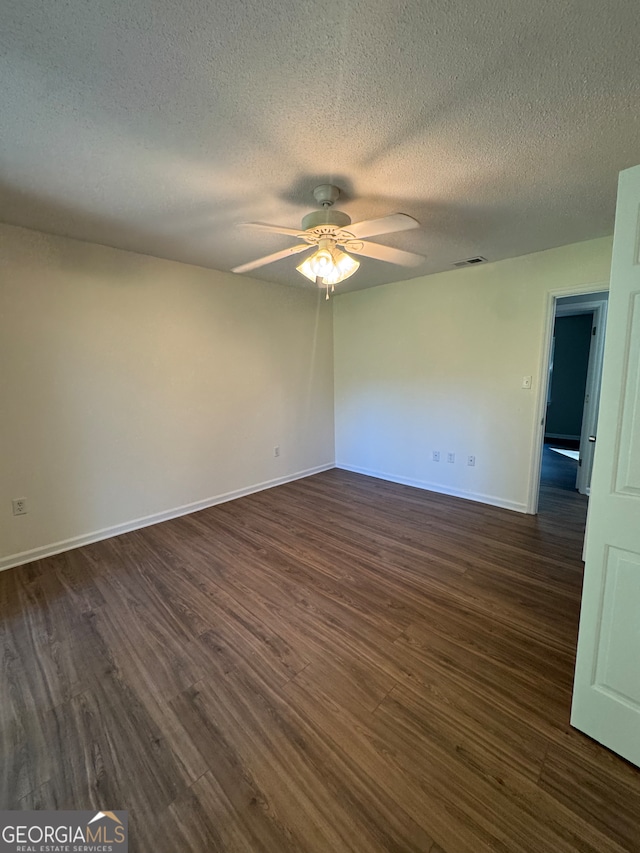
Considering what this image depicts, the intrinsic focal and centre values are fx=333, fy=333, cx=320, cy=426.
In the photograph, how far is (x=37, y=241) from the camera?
7.95 feet

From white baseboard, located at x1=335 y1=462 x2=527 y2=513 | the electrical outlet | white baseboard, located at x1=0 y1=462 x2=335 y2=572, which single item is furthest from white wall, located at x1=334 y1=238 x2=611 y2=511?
the electrical outlet

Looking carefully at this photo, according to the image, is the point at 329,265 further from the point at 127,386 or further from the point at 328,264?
the point at 127,386

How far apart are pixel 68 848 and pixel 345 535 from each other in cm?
219

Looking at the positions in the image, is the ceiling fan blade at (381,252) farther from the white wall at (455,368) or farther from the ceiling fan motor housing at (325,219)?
the white wall at (455,368)

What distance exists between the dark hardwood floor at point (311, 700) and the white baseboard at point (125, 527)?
0.10 meters

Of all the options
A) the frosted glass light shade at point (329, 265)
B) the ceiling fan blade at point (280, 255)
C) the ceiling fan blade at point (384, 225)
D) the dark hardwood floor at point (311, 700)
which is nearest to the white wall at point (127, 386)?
the dark hardwood floor at point (311, 700)

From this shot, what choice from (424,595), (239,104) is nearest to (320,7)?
(239,104)

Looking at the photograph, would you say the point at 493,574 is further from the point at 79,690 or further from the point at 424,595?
the point at 79,690

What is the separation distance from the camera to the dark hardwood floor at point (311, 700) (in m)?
1.07

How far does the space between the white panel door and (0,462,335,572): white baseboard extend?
319cm

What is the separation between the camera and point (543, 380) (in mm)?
3057

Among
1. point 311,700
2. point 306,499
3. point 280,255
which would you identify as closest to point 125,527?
point 306,499

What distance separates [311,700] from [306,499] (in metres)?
2.34

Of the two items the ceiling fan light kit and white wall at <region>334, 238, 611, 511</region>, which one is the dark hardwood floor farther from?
the ceiling fan light kit
